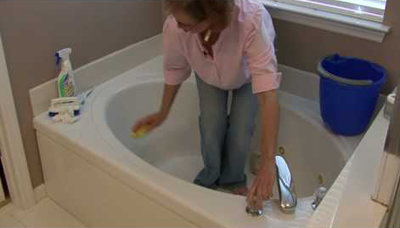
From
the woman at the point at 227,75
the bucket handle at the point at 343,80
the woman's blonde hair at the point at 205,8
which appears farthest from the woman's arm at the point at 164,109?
the bucket handle at the point at 343,80

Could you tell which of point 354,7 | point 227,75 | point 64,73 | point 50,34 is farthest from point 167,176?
point 354,7

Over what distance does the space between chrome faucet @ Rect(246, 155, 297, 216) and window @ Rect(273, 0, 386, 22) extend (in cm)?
74

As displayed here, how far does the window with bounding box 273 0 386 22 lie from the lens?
168cm

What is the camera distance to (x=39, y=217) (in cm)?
185

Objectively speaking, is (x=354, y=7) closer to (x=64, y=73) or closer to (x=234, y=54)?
(x=234, y=54)

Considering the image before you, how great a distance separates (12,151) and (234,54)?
0.92 m

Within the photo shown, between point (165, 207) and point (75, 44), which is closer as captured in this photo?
point (165, 207)

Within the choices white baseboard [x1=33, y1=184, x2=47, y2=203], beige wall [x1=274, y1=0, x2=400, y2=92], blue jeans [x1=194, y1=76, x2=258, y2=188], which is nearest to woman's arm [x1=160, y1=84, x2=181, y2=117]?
blue jeans [x1=194, y1=76, x2=258, y2=188]

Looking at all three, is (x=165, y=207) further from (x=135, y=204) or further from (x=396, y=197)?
(x=396, y=197)

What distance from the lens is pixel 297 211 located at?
130cm

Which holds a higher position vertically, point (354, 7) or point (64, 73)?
point (354, 7)

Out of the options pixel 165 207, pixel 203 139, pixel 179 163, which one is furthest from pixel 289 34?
pixel 165 207

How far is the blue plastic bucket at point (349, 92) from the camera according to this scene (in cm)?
158

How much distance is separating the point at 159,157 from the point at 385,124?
3.44 ft
